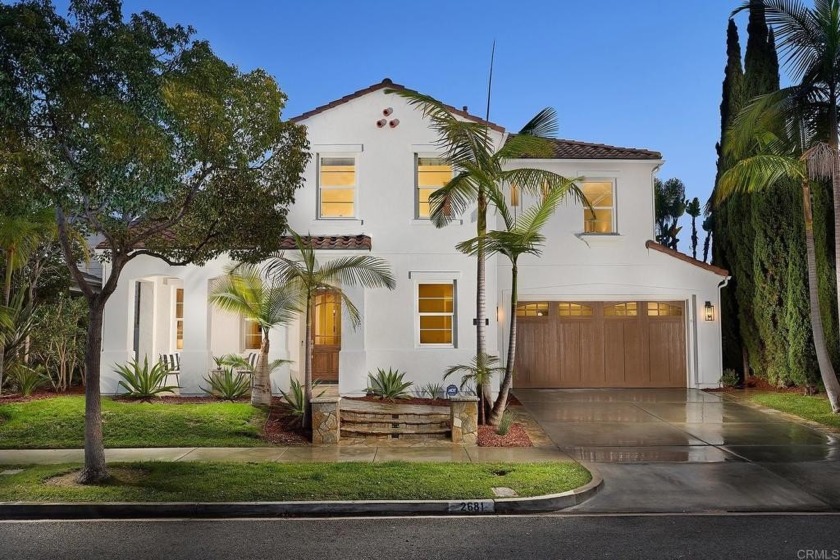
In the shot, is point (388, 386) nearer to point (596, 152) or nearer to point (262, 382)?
point (262, 382)

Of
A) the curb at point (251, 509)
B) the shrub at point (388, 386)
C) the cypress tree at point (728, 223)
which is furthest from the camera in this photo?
the cypress tree at point (728, 223)

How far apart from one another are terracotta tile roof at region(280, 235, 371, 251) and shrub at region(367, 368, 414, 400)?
2.65 meters

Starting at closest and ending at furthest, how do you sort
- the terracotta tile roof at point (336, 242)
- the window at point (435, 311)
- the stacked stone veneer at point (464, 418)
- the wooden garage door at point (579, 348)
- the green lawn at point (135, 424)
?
the green lawn at point (135, 424)
the stacked stone veneer at point (464, 418)
the terracotta tile roof at point (336, 242)
the window at point (435, 311)
the wooden garage door at point (579, 348)

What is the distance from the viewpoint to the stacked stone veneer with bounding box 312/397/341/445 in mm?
9836

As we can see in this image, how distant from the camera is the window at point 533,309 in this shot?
16.2m

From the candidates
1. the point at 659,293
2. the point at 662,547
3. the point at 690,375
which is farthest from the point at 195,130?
the point at 690,375

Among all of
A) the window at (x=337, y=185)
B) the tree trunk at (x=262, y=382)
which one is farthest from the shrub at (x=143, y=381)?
the window at (x=337, y=185)

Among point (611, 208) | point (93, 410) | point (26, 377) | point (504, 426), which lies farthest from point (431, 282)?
point (26, 377)

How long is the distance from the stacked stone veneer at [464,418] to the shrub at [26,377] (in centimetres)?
873

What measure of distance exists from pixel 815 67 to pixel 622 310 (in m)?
6.76

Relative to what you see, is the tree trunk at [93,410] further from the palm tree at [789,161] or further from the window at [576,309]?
the palm tree at [789,161]

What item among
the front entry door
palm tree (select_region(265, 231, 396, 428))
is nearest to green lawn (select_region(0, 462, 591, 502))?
palm tree (select_region(265, 231, 396, 428))

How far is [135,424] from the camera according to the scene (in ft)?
34.0

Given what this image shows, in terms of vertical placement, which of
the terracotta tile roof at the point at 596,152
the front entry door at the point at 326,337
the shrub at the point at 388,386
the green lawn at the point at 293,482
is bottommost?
the green lawn at the point at 293,482
